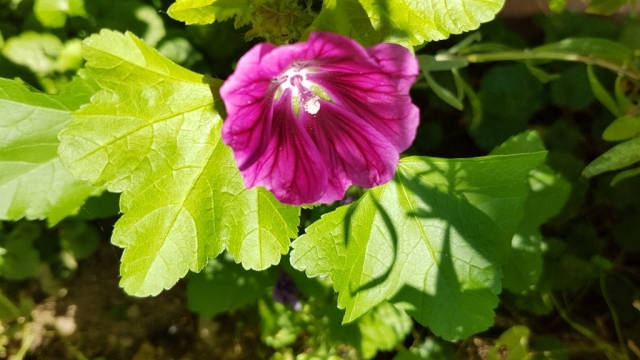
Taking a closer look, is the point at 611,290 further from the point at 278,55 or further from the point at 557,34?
the point at 278,55

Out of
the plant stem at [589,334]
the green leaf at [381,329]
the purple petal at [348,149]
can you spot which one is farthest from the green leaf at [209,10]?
the plant stem at [589,334]

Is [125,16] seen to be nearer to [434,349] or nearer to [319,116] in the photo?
[319,116]

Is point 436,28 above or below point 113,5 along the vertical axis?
above

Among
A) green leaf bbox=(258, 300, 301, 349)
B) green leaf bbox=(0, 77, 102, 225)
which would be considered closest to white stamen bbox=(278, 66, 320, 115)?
green leaf bbox=(0, 77, 102, 225)

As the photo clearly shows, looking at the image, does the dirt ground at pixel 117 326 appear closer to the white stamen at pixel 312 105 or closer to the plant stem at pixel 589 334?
the plant stem at pixel 589 334

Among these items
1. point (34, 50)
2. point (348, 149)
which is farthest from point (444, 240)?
point (34, 50)

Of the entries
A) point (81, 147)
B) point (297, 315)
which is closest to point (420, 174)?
point (81, 147)
